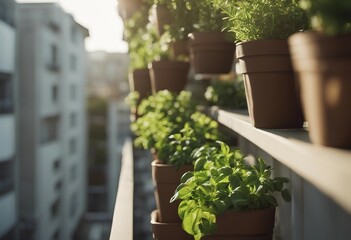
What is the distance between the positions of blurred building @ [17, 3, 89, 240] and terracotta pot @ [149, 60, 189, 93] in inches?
584

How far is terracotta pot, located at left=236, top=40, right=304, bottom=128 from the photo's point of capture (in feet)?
5.32

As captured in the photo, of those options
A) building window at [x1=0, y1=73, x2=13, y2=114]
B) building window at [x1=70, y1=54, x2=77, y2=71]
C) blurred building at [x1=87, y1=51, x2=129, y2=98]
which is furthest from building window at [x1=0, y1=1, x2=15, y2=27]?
blurred building at [x1=87, y1=51, x2=129, y2=98]

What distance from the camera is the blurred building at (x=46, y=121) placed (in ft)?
62.6

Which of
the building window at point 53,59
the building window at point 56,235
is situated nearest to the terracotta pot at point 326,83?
the building window at point 53,59

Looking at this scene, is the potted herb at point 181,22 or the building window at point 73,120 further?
the building window at point 73,120

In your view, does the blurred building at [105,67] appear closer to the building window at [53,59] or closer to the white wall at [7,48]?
the building window at [53,59]

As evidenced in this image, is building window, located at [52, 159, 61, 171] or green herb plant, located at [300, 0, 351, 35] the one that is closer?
green herb plant, located at [300, 0, 351, 35]

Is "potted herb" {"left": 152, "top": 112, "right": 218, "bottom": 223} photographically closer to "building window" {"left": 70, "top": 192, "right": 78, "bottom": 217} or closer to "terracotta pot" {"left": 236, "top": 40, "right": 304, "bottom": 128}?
"terracotta pot" {"left": 236, "top": 40, "right": 304, "bottom": 128}

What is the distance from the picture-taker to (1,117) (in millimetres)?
14945

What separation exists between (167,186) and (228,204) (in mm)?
862

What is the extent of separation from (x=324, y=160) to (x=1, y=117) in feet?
49.5

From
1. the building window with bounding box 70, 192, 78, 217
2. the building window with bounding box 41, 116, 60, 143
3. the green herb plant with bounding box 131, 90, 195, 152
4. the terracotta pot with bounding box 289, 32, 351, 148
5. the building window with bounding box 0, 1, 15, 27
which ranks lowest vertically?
the building window with bounding box 70, 192, 78, 217

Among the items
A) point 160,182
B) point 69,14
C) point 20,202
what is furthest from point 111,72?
point 160,182

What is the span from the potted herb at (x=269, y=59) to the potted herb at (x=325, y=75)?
1.52 feet
